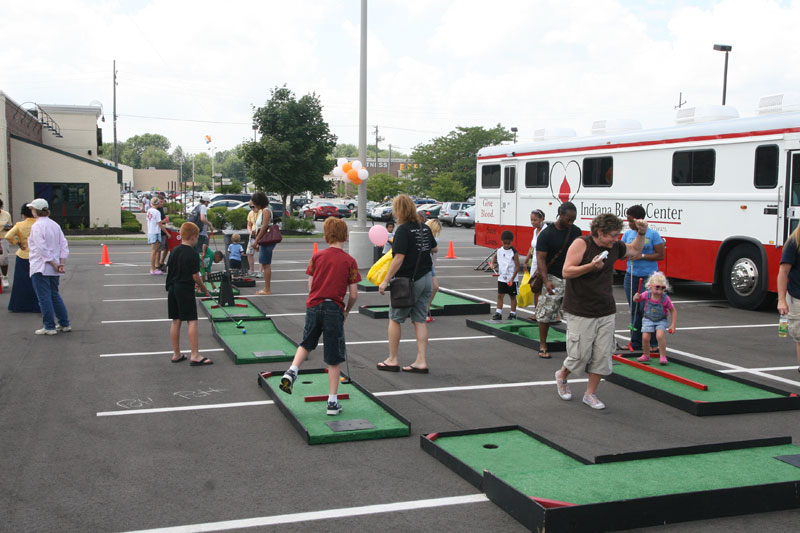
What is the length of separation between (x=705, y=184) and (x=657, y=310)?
257 inches

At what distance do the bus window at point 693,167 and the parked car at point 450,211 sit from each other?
102ft

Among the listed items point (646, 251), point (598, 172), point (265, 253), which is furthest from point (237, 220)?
point (646, 251)

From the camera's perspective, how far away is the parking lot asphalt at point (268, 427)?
4.49 meters

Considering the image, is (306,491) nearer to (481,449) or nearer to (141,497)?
(141,497)

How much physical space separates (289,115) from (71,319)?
916 inches

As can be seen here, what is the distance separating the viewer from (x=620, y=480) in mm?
4676

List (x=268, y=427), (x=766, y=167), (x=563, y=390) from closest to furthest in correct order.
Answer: (x=268, y=427) → (x=563, y=390) → (x=766, y=167)

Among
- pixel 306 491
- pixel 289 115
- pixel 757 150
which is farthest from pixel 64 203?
pixel 306 491

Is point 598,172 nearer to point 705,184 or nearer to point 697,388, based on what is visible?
point 705,184

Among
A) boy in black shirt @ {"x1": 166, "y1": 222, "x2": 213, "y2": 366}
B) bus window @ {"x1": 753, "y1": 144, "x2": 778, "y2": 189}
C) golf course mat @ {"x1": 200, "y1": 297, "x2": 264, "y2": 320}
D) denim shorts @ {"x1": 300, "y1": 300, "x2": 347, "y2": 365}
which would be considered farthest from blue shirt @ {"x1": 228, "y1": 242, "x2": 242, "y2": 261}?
bus window @ {"x1": 753, "y1": 144, "x2": 778, "y2": 189}

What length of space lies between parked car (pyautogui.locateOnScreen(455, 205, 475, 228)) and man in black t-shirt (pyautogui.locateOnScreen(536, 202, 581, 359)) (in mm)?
35248

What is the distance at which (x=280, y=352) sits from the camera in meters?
8.81

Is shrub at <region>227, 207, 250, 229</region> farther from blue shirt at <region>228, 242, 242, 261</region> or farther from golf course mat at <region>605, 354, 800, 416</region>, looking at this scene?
golf course mat at <region>605, 354, 800, 416</region>

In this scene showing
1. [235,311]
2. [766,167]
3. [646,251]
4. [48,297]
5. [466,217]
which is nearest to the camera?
[646,251]
